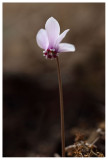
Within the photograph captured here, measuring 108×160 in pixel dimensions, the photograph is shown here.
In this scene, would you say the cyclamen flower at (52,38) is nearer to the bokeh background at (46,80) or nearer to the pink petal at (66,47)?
the pink petal at (66,47)

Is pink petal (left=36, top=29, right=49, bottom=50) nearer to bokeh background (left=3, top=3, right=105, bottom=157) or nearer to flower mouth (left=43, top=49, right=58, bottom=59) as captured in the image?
flower mouth (left=43, top=49, right=58, bottom=59)

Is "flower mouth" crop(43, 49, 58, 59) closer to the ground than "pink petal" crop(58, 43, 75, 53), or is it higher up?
closer to the ground

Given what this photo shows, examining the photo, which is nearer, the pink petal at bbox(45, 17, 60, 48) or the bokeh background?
the pink petal at bbox(45, 17, 60, 48)

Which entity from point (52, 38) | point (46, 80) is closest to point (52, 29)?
point (52, 38)

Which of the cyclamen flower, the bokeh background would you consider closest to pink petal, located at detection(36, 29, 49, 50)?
the cyclamen flower

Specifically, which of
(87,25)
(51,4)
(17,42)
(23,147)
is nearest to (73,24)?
(87,25)

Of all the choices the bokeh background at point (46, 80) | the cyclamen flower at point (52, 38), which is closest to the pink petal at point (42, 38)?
the cyclamen flower at point (52, 38)

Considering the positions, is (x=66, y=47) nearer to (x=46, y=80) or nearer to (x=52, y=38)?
(x=52, y=38)
